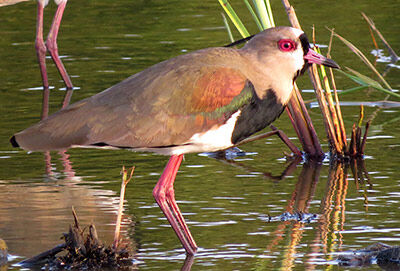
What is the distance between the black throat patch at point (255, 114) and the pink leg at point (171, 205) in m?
0.61

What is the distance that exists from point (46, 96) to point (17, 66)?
163 centimetres

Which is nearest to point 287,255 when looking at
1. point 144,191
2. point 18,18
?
point 144,191

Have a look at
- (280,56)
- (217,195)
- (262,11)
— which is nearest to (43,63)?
(262,11)

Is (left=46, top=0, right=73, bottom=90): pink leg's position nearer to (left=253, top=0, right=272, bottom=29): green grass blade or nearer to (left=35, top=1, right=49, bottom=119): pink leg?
(left=35, top=1, right=49, bottom=119): pink leg

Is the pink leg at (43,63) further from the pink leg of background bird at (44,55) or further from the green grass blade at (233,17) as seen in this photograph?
the green grass blade at (233,17)

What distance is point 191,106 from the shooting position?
19.9ft

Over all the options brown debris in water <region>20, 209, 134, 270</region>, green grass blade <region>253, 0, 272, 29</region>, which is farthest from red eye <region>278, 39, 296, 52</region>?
green grass blade <region>253, 0, 272, 29</region>

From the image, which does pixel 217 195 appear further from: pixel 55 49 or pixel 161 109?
pixel 55 49

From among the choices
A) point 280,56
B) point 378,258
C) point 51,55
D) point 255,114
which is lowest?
point 51,55

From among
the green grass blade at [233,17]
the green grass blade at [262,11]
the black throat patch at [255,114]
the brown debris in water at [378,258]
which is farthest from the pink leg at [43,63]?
the brown debris in water at [378,258]

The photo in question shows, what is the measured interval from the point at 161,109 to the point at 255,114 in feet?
1.84

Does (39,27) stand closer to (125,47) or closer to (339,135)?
(125,47)

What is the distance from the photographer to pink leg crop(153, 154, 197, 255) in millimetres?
6171

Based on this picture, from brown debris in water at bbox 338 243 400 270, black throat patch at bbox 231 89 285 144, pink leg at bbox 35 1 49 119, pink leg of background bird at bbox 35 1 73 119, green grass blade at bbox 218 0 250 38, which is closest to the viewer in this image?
brown debris in water at bbox 338 243 400 270
